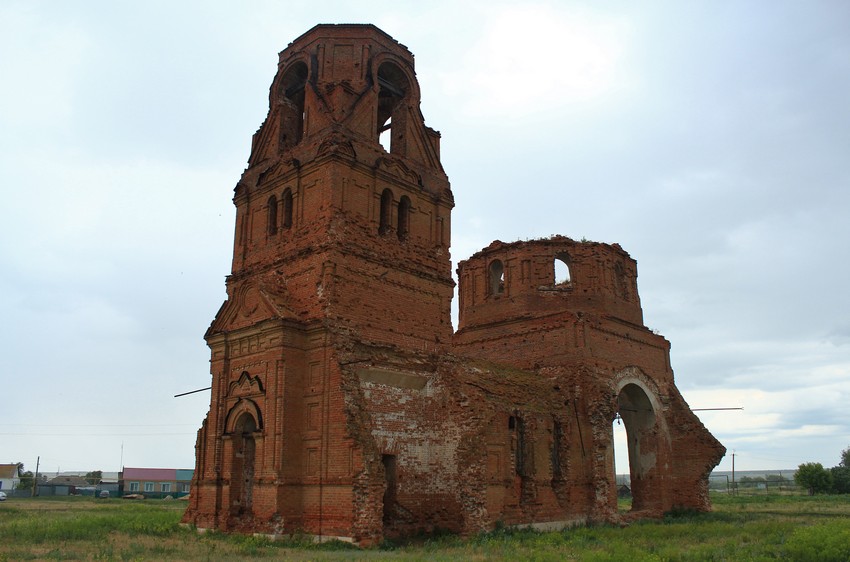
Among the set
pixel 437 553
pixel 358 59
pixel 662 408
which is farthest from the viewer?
pixel 662 408

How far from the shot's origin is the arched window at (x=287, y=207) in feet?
63.9

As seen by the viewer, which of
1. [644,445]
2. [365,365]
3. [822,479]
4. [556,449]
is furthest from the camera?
[822,479]

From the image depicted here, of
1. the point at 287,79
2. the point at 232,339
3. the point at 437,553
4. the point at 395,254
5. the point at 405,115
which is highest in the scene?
the point at 287,79

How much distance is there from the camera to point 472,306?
93.6 feet

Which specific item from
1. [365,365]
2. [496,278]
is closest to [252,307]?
[365,365]

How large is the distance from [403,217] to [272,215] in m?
→ 3.87

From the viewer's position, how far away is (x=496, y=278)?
94.4 ft

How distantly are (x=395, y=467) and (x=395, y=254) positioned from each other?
19.0 ft

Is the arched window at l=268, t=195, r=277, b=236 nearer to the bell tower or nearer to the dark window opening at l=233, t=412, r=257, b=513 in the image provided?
the bell tower

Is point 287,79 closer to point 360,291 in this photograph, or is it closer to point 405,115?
point 405,115

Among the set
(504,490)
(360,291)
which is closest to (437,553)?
(504,490)

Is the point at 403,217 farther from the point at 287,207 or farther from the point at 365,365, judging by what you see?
the point at 365,365

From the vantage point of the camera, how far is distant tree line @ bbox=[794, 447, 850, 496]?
5391 cm

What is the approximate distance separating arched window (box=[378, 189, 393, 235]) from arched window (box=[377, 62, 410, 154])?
6.24 ft
